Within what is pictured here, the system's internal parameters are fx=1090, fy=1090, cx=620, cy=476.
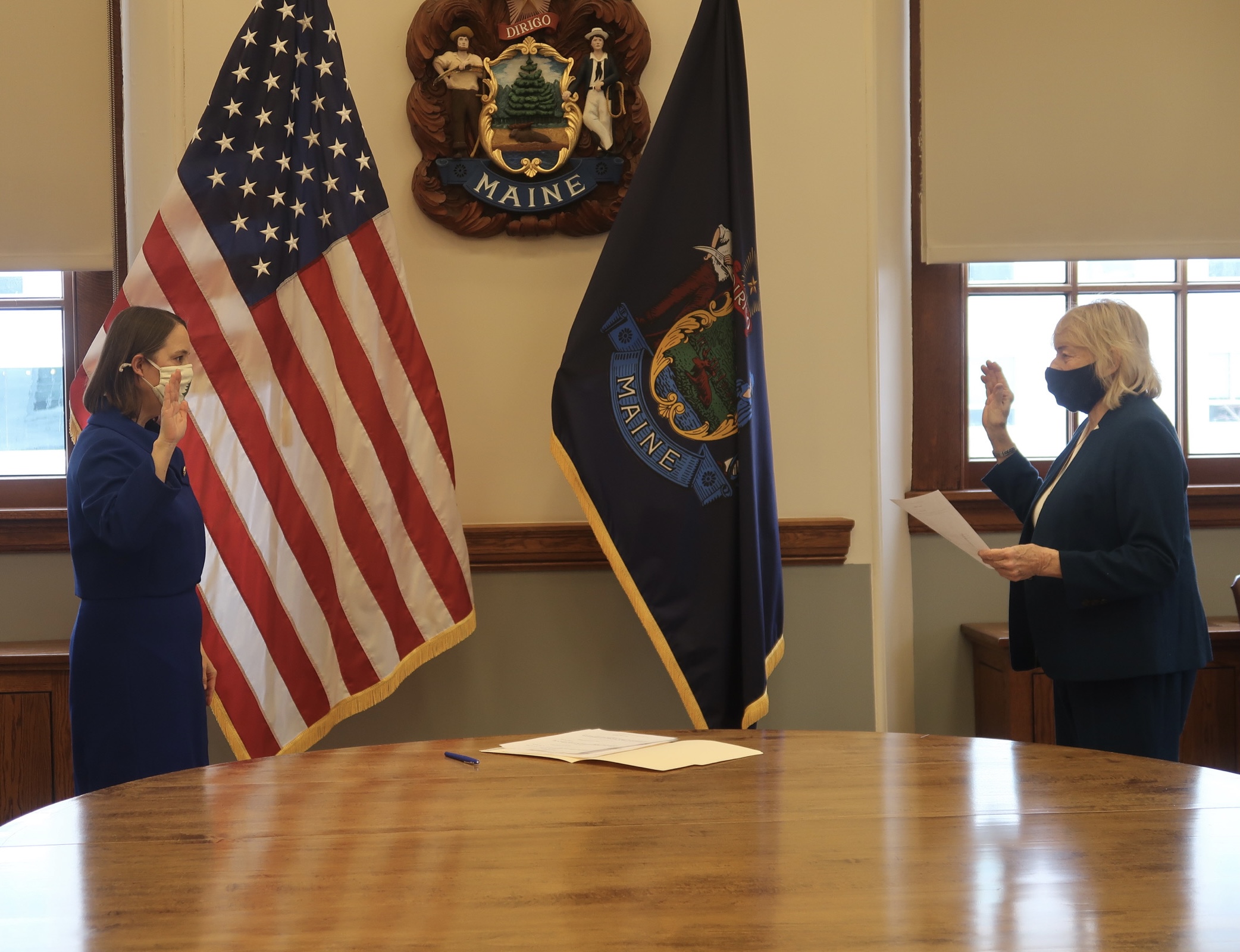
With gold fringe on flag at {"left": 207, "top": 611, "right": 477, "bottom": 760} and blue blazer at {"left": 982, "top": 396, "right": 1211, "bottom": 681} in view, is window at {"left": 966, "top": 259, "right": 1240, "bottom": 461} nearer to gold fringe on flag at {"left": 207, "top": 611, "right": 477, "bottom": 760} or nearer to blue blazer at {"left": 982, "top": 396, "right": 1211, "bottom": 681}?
blue blazer at {"left": 982, "top": 396, "right": 1211, "bottom": 681}

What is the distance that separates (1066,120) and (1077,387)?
118 centimetres

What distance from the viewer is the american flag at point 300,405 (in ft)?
8.27

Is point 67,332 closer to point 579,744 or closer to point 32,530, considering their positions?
point 32,530

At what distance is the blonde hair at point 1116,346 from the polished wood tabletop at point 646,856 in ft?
3.47

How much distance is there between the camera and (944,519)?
2.22 meters

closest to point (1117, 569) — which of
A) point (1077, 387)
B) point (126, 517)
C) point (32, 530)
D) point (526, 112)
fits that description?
point (1077, 387)

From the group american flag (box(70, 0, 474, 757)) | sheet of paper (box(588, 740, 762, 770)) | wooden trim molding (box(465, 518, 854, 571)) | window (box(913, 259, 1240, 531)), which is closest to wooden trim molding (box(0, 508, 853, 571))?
wooden trim molding (box(465, 518, 854, 571))

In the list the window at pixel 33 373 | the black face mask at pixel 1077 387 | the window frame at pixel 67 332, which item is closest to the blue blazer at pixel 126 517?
the window frame at pixel 67 332

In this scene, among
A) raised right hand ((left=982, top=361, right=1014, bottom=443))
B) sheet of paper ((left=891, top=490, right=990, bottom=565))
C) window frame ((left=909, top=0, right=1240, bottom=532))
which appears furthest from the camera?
window frame ((left=909, top=0, right=1240, bottom=532))

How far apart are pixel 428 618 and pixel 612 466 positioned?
1.90ft

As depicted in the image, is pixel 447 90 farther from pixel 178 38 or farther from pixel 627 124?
pixel 178 38

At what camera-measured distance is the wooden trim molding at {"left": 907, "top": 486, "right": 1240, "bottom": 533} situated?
328 cm

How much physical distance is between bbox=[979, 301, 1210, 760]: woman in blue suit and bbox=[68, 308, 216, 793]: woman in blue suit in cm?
166

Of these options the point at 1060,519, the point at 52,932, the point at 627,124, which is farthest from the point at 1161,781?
the point at 627,124
